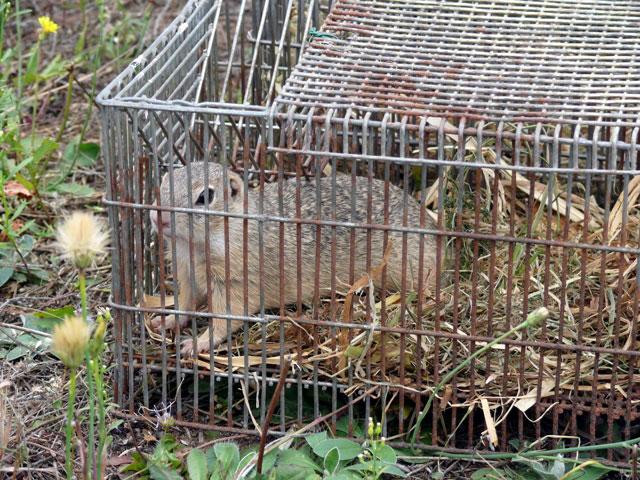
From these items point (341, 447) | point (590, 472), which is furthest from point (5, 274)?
point (590, 472)

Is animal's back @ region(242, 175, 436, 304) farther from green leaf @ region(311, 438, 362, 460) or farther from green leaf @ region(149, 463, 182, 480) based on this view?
green leaf @ region(149, 463, 182, 480)

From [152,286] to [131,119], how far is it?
3.09 ft

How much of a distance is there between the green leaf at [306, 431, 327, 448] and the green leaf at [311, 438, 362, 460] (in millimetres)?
14

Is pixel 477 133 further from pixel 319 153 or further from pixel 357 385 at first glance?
pixel 357 385

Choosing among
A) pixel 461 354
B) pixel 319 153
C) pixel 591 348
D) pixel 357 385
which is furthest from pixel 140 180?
pixel 591 348

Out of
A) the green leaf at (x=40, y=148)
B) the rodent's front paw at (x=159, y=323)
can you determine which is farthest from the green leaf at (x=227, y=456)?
the green leaf at (x=40, y=148)

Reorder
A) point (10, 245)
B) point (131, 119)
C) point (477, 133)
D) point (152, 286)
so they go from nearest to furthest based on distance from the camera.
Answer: point (477, 133), point (131, 119), point (152, 286), point (10, 245)

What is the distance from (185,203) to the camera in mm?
4449

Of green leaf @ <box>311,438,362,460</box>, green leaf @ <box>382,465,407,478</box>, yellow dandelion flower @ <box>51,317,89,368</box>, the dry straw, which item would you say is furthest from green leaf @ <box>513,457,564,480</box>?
yellow dandelion flower @ <box>51,317,89,368</box>

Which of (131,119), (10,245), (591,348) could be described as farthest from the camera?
Result: (10,245)

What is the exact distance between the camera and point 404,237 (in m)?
3.92

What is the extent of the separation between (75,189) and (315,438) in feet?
8.15

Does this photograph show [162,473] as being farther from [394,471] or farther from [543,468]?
[543,468]

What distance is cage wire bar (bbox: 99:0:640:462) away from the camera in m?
3.85
